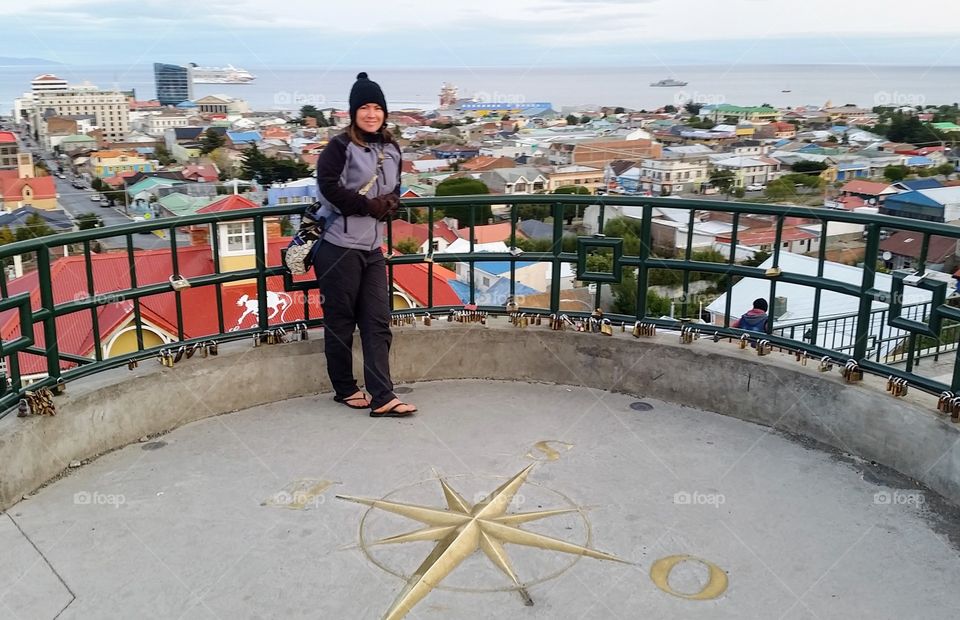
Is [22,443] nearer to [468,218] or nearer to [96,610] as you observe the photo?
[96,610]

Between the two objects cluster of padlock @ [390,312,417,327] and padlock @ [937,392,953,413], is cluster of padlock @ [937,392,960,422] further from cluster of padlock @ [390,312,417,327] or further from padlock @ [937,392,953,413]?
cluster of padlock @ [390,312,417,327]

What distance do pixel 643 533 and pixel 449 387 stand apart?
6.72 feet

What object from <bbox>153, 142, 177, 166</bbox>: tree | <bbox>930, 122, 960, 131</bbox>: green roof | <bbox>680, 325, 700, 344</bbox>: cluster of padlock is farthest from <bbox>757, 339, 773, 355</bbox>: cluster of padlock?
<bbox>153, 142, 177, 166</bbox>: tree

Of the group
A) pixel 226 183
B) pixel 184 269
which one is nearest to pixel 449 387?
pixel 184 269

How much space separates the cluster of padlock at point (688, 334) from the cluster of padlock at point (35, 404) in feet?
11.7

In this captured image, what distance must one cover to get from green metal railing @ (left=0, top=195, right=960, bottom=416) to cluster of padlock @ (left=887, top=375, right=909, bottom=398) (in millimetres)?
64

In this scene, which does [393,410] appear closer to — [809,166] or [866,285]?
[866,285]

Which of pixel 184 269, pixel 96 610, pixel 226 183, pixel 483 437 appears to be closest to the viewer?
pixel 96 610

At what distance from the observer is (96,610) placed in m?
3.05

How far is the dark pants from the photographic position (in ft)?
15.6

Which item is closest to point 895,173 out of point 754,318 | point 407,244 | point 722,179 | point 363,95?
point 722,179

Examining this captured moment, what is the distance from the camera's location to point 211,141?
124m

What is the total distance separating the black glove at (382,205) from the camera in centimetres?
460

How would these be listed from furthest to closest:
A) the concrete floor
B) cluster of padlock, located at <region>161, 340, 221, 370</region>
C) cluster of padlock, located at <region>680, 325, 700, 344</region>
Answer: cluster of padlock, located at <region>680, 325, 700, 344</region>
cluster of padlock, located at <region>161, 340, 221, 370</region>
the concrete floor
